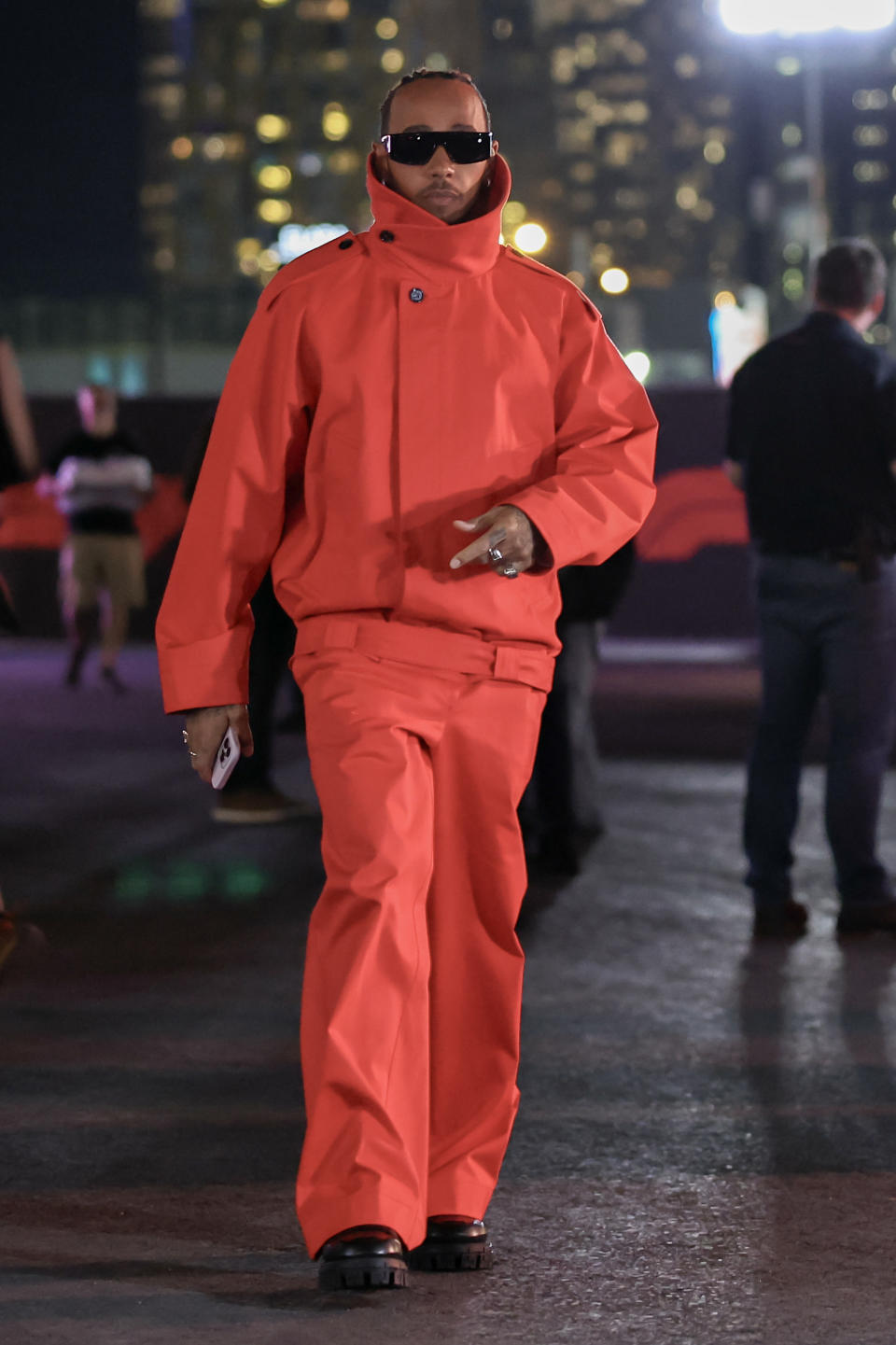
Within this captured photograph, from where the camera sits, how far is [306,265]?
3559 millimetres

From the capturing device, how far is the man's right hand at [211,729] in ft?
11.7

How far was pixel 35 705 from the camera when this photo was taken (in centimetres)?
1441

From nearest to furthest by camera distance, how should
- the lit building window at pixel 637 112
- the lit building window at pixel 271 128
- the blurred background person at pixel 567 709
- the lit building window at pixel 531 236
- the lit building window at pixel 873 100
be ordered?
the blurred background person at pixel 567 709 → the lit building window at pixel 531 236 → the lit building window at pixel 271 128 → the lit building window at pixel 873 100 → the lit building window at pixel 637 112

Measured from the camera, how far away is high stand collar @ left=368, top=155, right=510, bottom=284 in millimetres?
3488

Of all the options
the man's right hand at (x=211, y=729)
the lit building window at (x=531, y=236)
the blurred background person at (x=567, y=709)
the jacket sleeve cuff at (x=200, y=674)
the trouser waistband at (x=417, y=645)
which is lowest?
the lit building window at (x=531, y=236)

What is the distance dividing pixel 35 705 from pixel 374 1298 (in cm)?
1137

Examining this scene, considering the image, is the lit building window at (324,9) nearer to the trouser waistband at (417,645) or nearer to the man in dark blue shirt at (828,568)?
the man in dark blue shirt at (828,568)

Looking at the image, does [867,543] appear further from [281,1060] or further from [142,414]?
[142,414]

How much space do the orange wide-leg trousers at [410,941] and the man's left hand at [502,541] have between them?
0.69ft

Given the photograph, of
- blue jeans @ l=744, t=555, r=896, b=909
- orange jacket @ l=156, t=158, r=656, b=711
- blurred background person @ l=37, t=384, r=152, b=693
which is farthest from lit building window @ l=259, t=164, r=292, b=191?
orange jacket @ l=156, t=158, r=656, b=711

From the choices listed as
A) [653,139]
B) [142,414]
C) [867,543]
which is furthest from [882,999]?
[653,139]

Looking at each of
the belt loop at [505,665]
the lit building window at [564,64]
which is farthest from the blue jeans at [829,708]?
the lit building window at [564,64]

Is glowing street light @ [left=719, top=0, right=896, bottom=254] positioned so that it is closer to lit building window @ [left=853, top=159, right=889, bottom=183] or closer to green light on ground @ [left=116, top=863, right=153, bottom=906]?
green light on ground @ [left=116, top=863, right=153, bottom=906]

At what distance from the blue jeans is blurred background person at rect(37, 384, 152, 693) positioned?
8.50 metres
